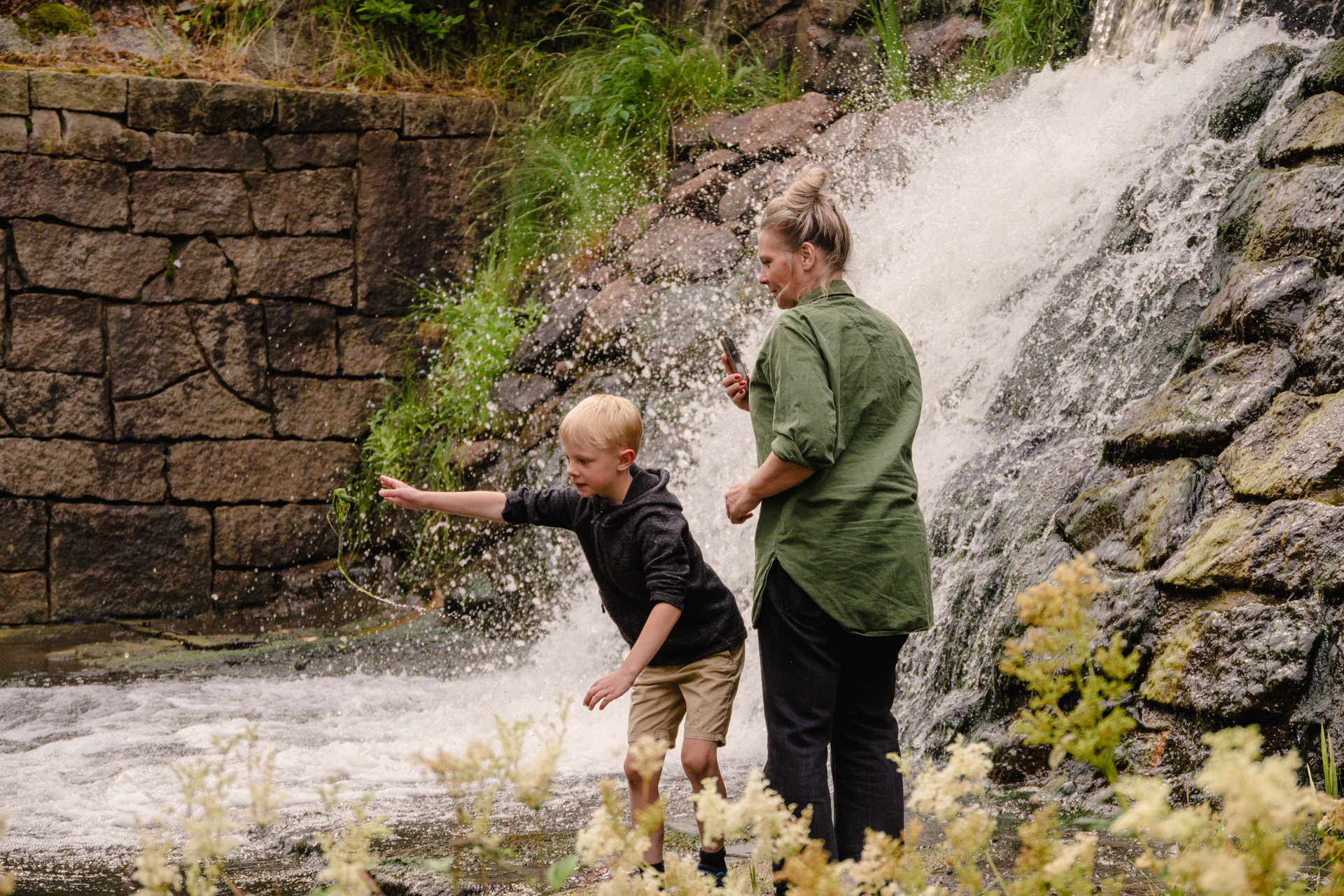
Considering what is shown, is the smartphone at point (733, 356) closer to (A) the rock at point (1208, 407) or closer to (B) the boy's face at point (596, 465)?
(B) the boy's face at point (596, 465)

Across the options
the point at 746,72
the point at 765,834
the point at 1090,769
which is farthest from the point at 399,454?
the point at 765,834

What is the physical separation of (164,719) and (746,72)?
16.5 feet

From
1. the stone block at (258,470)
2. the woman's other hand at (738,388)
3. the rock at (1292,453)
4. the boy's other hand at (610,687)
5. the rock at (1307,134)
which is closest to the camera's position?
the boy's other hand at (610,687)

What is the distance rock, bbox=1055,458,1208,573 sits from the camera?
3.16m

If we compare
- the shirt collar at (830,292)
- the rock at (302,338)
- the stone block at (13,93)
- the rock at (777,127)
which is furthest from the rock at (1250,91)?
the stone block at (13,93)

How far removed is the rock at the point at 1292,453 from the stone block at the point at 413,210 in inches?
205

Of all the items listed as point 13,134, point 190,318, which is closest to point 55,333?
point 190,318

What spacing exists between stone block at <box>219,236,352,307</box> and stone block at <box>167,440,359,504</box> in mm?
899

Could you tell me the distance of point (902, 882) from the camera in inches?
51.0

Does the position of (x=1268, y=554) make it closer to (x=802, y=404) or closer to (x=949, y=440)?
(x=802, y=404)

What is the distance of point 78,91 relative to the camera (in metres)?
6.45

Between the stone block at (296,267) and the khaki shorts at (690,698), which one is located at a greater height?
the khaki shorts at (690,698)

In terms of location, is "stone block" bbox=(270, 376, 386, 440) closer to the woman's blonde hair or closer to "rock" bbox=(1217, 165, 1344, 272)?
"rock" bbox=(1217, 165, 1344, 272)

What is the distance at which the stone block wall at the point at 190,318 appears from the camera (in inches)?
258
